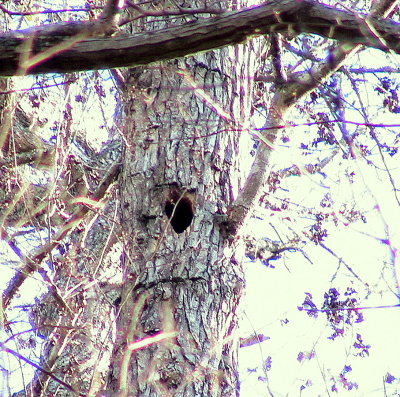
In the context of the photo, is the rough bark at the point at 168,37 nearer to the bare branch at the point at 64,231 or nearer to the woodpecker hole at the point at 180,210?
the woodpecker hole at the point at 180,210

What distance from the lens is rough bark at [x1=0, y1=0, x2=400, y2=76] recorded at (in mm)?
1999

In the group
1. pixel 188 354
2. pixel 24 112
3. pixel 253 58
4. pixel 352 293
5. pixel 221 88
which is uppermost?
pixel 24 112

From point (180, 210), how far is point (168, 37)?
1.42 metres

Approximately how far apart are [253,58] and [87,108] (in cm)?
104

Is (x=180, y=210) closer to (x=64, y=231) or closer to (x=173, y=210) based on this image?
(x=173, y=210)

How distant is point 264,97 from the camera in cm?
454

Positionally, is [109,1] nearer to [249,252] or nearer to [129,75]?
[129,75]

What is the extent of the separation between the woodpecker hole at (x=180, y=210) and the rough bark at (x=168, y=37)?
1.30m

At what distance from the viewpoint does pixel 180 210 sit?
3.36 meters

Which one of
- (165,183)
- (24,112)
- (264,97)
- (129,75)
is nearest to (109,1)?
(165,183)

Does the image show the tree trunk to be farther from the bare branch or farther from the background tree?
the bare branch

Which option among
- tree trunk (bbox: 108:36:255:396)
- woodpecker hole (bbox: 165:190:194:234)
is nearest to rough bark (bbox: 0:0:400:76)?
tree trunk (bbox: 108:36:255:396)

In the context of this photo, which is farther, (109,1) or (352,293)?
(352,293)

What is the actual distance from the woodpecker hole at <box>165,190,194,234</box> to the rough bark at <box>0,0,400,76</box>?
1302mm
